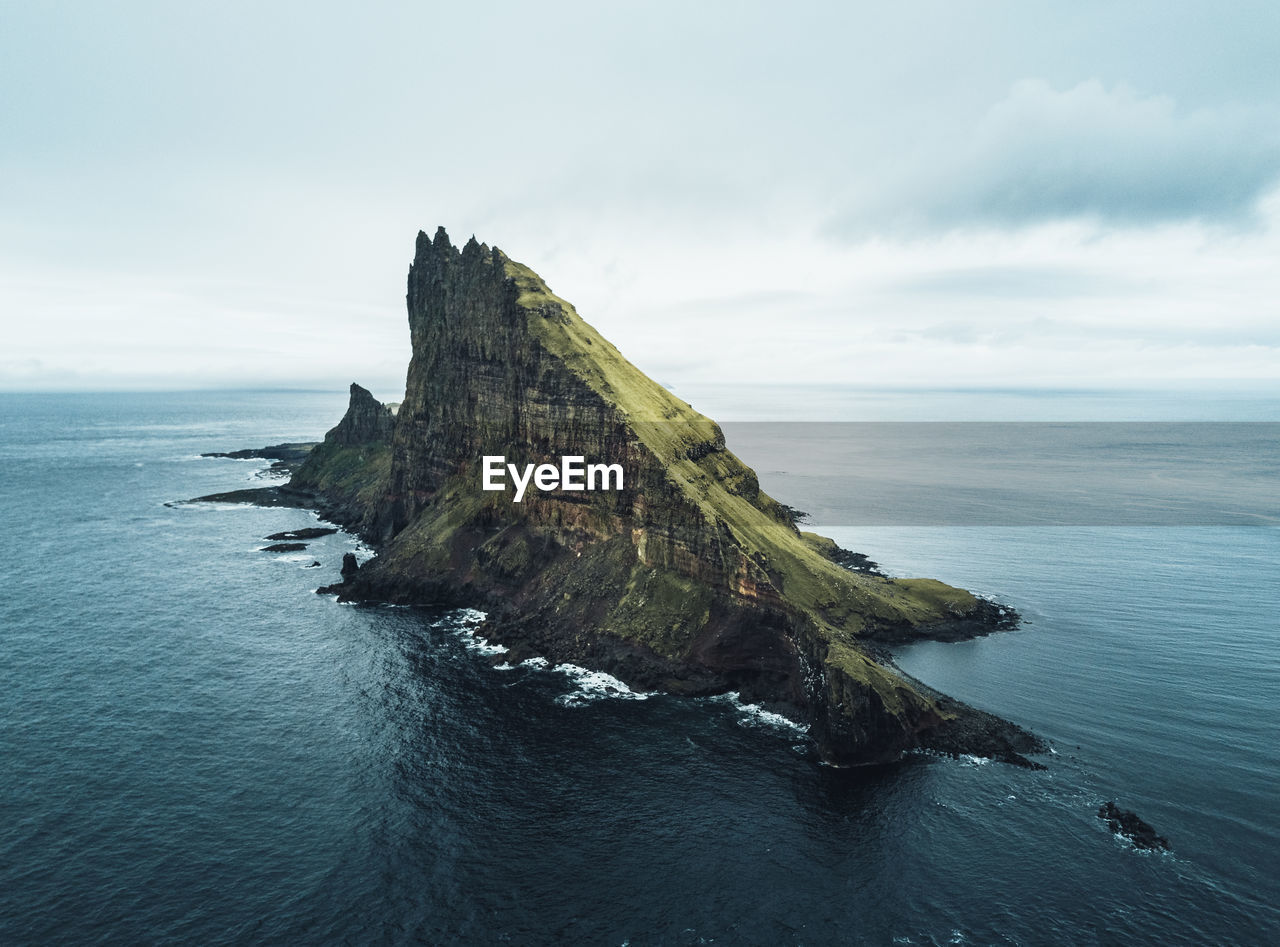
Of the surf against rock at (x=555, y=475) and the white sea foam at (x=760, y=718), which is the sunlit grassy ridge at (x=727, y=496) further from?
the white sea foam at (x=760, y=718)

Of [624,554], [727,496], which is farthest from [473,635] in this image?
[727,496]

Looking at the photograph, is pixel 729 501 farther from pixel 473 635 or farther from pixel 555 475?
pixel 473 635

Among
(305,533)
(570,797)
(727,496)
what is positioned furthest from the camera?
(305,533)

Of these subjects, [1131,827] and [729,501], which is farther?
[729,501]

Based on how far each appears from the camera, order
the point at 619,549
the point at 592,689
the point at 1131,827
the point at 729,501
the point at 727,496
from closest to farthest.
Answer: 1. the point at 1131,827
2. the point at 592,689
3. the point at 619,549
4. the point at 729,501
5. the point at 727,496

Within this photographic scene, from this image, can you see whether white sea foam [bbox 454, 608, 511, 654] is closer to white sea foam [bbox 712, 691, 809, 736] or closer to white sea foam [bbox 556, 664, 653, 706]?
white sea foam [bbox 556, 664, 653, 706]

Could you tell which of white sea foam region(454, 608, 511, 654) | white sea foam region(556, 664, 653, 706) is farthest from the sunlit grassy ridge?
white sea foam region(454, 608, 511, 654)
